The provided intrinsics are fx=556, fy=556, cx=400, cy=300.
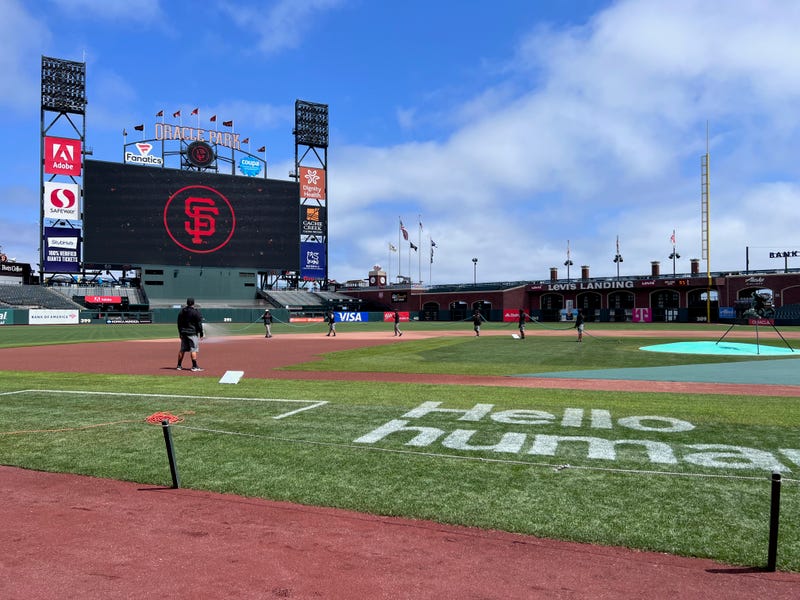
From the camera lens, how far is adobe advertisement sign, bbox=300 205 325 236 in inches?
3184

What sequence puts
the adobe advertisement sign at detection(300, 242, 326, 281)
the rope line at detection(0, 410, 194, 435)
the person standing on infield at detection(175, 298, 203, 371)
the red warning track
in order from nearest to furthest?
the rope line at detection(0, 410, 194, 435)
the red warning track
the person standing on infield at detection(175, 298, 203, 371)
the adobe advertisement sign at detection(300, 242, 326, 281)

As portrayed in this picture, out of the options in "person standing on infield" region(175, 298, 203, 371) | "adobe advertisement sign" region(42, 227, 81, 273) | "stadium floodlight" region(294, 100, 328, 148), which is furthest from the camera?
"stadium floodlight" region(294, 100, 328, 148)

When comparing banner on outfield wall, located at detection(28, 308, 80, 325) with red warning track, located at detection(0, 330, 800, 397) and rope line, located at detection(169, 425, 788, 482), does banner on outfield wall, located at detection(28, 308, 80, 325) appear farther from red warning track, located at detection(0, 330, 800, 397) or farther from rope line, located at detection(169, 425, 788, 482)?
rope line, located at detection(169, 425, 788, 482)

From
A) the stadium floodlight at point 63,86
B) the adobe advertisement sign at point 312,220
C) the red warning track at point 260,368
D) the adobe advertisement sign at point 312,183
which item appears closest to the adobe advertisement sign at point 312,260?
the adobe advertisement sign at point 312,220

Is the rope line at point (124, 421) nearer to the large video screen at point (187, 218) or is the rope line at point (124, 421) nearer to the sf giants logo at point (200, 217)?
the large video screen at point (187, 218)

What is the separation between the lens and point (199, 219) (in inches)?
2699

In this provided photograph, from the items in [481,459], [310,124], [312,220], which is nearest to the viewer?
[481,459]

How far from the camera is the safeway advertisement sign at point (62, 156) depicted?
6556 centimetres

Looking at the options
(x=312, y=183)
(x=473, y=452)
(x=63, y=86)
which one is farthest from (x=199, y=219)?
(x=473, y=452)

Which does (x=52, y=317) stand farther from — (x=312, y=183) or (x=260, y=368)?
(x=260, y=368)

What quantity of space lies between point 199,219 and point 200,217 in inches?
10.8

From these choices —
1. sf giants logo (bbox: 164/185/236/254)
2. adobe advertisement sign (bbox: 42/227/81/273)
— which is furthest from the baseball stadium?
adobe advertisement sign (bbox: 42/227/81/273)

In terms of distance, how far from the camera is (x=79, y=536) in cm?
485

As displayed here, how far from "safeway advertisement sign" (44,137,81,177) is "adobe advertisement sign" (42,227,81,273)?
7.13 metres
